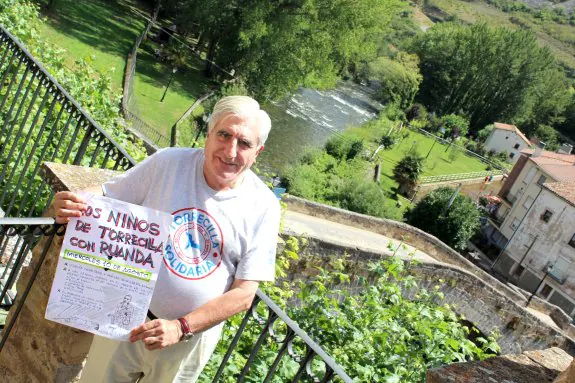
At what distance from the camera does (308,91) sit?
197 ft

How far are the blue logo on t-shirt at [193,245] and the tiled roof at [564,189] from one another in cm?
4184

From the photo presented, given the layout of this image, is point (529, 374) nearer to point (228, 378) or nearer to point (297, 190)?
point (228, 378)

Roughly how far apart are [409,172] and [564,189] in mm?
11444

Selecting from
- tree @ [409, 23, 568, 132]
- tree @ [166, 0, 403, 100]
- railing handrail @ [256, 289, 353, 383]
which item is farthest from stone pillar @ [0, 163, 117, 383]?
tree @ [409, 23, 568, 132]

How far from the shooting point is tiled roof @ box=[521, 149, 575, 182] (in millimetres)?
44188

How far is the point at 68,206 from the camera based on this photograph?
2896mm

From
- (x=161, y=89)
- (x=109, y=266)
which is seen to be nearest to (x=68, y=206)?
(x=109, y=266)

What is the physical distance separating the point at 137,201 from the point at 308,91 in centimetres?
5779

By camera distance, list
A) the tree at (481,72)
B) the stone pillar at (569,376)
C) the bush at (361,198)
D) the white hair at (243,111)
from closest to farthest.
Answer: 1. the white hair at (243,111)
2. the stone pillar at (569,376)
3. the bush at (361,198)
4. the tree at (481,72)

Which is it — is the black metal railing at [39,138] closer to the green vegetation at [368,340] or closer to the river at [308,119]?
the green vegetation at [368,340]

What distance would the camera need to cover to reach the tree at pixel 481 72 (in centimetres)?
8500

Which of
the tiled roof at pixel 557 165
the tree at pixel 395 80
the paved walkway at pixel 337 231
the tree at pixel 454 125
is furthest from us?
the tree at pixel 454 125

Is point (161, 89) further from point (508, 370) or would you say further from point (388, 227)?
point (508, 370)

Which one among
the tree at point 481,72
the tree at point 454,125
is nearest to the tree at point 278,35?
the tree at point 454,125
